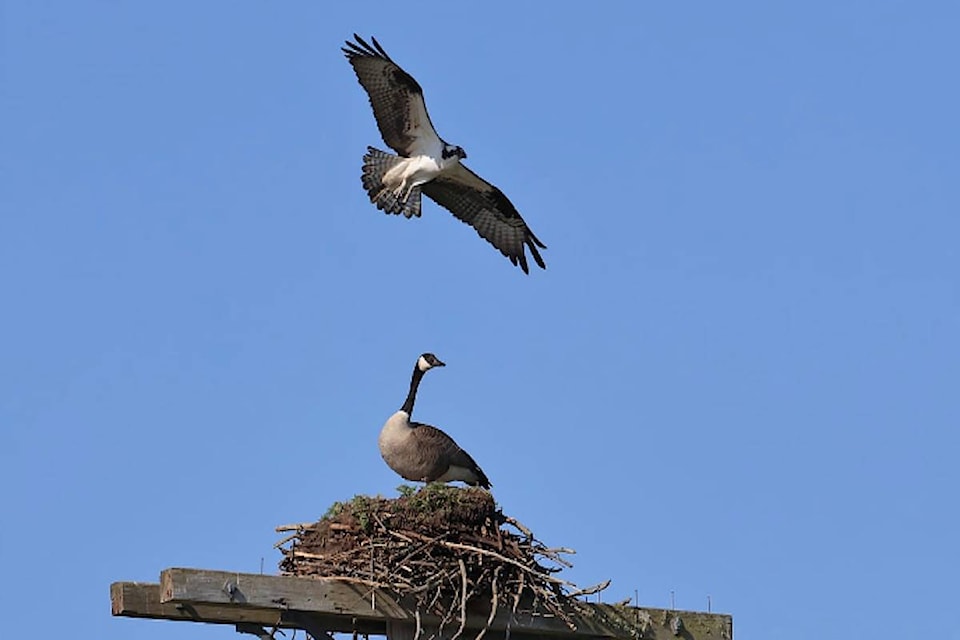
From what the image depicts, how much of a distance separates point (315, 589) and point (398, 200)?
6.49m

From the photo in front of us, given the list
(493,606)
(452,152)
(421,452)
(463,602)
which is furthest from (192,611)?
(452,152)

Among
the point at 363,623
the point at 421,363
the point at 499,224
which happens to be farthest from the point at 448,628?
the point at 499,224

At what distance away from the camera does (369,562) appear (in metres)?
8.79

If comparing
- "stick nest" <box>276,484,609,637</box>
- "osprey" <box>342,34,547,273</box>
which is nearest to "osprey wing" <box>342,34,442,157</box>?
"osprey" <box>342,34,547,273</box>

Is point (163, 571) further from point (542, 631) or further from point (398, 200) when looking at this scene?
point (398, 200)

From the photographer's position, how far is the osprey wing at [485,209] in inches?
555

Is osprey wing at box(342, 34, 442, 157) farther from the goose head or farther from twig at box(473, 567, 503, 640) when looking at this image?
twig at box(473, 567, 503, 640)

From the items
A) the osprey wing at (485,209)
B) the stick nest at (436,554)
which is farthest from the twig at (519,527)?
the osprey wing at (485,209)

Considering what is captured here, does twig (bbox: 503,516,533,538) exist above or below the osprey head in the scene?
below

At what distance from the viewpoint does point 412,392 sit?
11414 mm

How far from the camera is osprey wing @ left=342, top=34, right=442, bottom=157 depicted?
13.4 metres

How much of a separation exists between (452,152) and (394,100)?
63 centimetres

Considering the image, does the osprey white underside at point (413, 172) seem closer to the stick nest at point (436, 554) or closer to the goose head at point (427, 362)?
the goose head at point (427, 362)

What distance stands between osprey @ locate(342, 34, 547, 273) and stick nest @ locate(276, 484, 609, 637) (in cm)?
466
